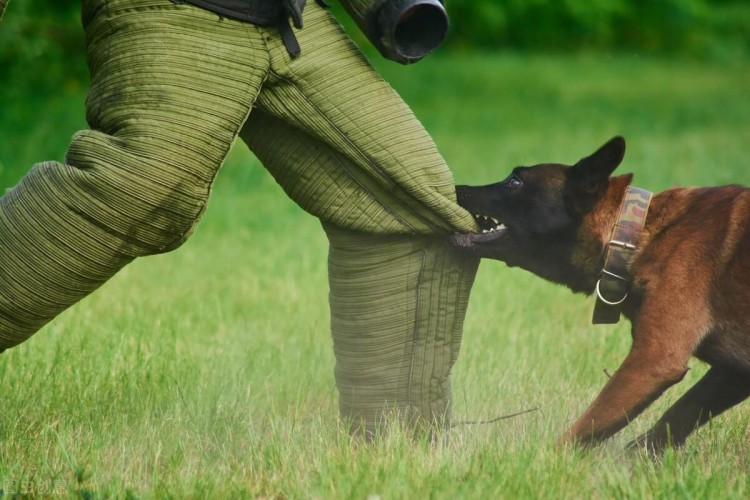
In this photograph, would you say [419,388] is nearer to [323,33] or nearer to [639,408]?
[639,408]

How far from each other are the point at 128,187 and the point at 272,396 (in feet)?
4.57

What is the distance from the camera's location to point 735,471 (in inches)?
124

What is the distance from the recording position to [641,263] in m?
3.62

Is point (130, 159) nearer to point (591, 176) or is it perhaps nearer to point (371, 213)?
point (371, 213)

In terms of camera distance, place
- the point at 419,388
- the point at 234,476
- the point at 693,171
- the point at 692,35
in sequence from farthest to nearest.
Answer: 1. the point at 692,35
2. the point at 693,171
3. the point at 419,388
4. the point at 234,476

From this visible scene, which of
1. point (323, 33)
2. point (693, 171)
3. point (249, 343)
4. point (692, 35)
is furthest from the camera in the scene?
point (692, 35)

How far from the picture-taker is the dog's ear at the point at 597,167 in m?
3.79

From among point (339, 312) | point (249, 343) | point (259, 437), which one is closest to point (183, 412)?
point (259, 437)

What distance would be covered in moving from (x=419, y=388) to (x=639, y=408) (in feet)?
2.49

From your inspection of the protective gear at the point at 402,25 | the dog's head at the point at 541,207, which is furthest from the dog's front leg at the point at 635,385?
the protective gear at the point at 402,25

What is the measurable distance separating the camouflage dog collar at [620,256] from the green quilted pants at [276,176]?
514mm

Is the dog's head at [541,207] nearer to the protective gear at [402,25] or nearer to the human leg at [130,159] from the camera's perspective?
the protective gear at [402,25]

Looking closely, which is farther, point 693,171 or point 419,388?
point 693,171

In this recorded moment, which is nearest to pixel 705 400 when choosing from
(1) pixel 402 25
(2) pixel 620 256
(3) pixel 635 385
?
(3) pixel 635 385
